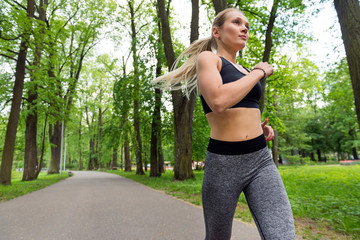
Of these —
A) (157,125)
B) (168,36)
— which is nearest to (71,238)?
(168,36)

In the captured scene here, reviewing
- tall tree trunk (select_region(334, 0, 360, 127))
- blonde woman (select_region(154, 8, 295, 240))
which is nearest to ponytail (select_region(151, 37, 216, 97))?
blonde woman (select_region(154, 8, 295, 240))

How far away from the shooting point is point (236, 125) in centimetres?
156

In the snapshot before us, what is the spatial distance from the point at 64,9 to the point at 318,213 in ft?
74.3

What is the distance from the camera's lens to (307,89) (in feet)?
63.5

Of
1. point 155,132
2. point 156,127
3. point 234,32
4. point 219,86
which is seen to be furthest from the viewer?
point 155,132

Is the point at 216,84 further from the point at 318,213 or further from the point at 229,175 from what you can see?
the point at 318,213

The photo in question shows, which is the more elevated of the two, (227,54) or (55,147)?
(55,147)

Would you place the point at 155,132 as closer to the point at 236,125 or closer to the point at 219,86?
the point at 236,125

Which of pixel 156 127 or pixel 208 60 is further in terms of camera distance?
pixel 156 127

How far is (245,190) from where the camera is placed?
1597mm

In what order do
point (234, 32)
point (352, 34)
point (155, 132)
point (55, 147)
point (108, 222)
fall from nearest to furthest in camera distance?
point (234, 32)
point (108, 222)
point (352, 34)
point (155, 132)
point (55, 147)

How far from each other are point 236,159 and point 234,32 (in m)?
0.85

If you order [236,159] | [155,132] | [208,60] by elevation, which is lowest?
[236,159]

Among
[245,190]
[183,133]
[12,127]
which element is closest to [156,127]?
[183,133]
